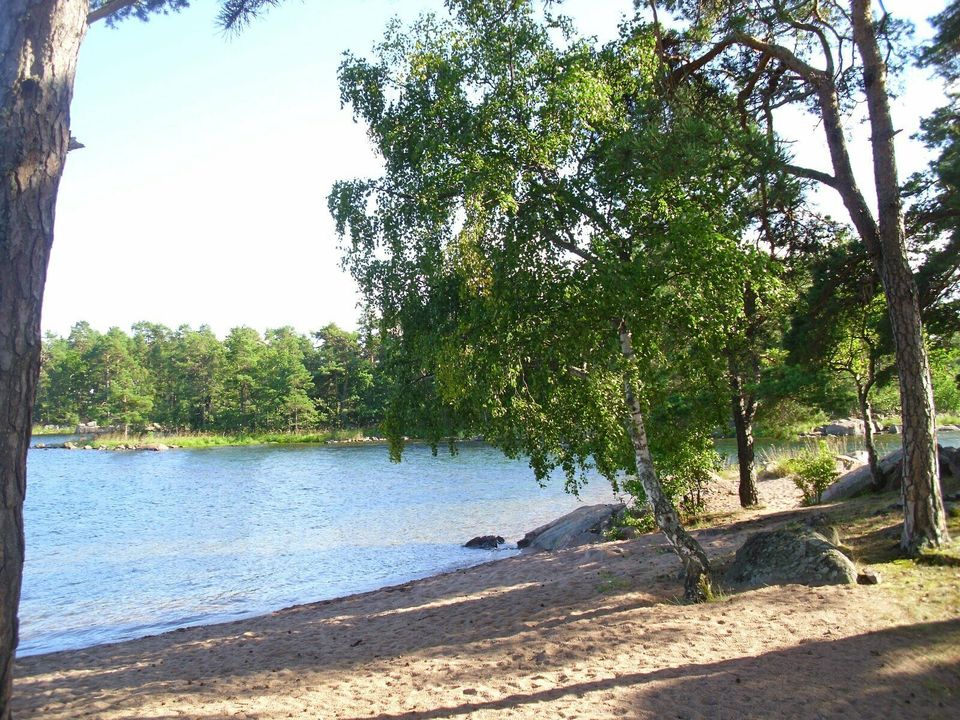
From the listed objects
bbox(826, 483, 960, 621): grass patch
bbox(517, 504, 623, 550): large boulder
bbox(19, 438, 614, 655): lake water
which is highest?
bbox(826, 483, 960, 621): grass patch

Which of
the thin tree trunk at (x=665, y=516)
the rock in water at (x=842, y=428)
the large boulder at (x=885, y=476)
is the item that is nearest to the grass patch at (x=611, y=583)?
the thin tree trunk at (x=665, y=516)

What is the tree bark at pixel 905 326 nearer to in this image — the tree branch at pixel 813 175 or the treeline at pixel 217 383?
the tree branch at pixel 813 175

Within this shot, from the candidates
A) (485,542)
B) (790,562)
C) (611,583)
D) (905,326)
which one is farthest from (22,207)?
(485,542)

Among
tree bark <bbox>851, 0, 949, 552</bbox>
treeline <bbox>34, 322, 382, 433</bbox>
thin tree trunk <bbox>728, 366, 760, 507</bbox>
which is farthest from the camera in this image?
treeline <bbox>34, 322, 382, 433</bbox>

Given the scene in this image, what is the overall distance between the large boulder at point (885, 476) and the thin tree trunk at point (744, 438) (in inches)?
60.7

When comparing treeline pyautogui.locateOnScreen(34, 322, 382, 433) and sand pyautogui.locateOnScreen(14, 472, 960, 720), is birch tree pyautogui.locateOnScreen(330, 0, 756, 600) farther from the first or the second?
treeline pyautogui.locateOnScreen(34, 322, 382, 433)

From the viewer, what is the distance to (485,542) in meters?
18.1

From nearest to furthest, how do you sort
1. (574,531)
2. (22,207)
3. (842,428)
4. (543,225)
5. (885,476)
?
(22,207) < (543,225) < (885,476) < (574,531) < (842,428)

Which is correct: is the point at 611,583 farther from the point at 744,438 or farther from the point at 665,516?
the point at 744,438

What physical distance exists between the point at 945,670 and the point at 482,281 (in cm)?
543

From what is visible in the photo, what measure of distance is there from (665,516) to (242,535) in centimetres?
1565

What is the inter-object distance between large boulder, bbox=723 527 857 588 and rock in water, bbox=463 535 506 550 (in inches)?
373

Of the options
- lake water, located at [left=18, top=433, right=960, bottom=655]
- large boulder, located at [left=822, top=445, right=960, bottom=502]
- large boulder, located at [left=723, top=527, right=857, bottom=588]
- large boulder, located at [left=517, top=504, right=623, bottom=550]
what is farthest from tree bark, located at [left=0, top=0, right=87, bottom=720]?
large boulder, located at [left=822, top=445, right=960, bottom=502]

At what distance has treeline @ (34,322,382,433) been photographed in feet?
245
